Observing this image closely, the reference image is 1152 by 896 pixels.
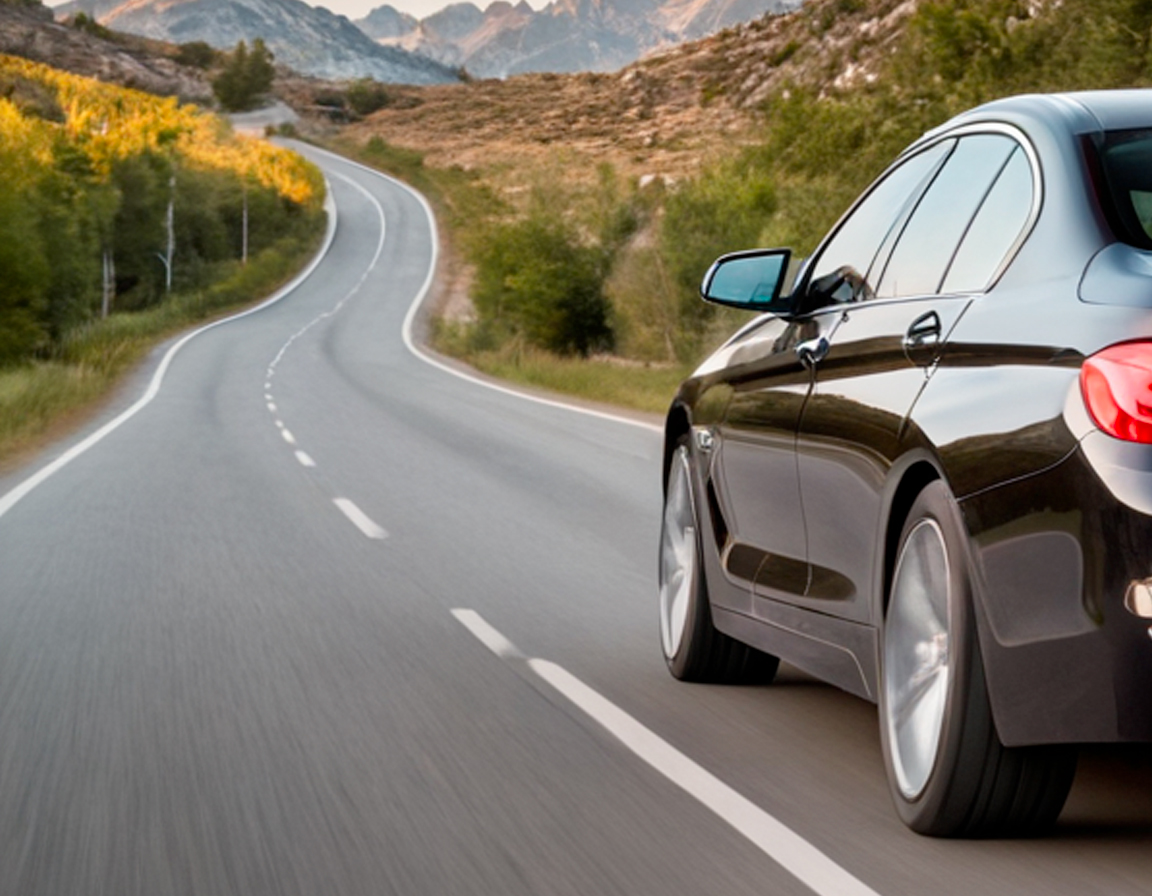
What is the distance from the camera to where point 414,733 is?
20.7 ft

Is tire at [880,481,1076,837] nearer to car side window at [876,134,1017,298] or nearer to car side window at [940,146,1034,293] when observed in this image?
car side window at [940,146,1034,293]

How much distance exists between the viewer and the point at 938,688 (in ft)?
15.3

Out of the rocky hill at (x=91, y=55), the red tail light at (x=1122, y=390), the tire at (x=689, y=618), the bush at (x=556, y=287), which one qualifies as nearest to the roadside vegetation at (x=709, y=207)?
the bush at (x=556, y=287)

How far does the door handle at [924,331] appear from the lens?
4.77 m

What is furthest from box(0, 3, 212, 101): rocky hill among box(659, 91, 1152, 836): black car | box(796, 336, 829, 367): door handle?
box(796, 336, 829, 367): door handle

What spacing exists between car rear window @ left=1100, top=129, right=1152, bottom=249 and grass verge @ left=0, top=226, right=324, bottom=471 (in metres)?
15.5

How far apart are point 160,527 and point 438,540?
6.65 ft

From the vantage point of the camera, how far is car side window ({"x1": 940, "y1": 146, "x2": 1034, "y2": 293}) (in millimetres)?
4738

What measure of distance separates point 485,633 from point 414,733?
219cm

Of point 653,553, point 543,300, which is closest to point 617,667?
point 653,553

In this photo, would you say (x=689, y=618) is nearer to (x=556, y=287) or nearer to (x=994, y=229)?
(x=994, y=229)

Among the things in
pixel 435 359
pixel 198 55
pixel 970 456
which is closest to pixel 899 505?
pixel 970 456

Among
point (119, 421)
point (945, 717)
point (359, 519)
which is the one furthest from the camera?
point (119, 421)

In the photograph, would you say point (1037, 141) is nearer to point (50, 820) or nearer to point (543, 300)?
point (50, 820)
